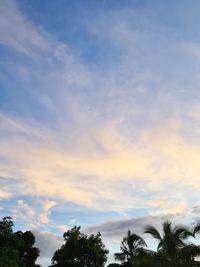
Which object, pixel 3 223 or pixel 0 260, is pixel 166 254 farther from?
pixel 3 223

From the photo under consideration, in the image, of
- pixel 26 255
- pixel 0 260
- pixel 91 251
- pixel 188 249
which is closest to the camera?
pixel 188 249

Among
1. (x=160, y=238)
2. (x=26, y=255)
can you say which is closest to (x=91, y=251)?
(x=26, y=255)

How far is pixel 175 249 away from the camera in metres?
27.4

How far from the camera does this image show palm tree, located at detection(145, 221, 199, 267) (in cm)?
2672

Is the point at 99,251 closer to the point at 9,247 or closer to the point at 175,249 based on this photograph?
the point at 9,247

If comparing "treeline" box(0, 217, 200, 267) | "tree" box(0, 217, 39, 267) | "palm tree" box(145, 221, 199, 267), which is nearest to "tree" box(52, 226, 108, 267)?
"treeline" box(0, 217, 200, 267)

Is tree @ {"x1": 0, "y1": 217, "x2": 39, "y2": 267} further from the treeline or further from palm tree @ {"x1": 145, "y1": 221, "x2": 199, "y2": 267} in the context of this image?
palm tree @ {"x1": 145, "y1": 221, "x2": 199, "y2": 267}

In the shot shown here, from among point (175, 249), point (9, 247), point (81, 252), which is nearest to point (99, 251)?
point (81, 252)

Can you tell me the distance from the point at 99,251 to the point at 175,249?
119 ft

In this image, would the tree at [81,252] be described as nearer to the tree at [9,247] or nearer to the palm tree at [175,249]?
the tree at [9,247]

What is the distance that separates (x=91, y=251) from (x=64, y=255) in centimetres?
443

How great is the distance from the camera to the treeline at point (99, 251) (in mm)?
27250

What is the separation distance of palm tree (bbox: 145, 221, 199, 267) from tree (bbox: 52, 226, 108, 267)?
34.1 meters

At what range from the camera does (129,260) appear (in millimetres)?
49625
